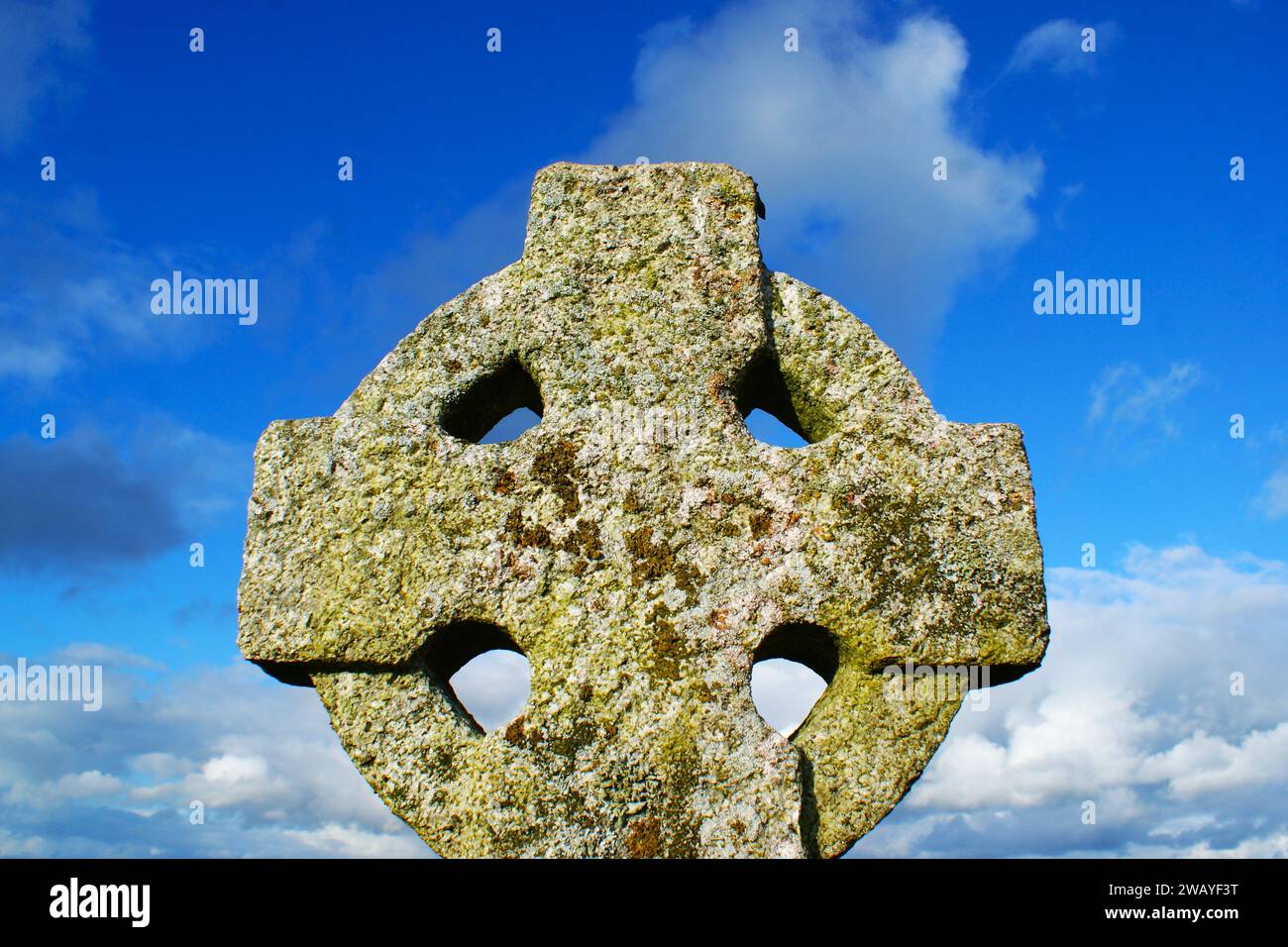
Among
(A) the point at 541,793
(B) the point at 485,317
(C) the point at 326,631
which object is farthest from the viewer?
(B) the point at 485,317

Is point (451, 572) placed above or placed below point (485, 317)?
below

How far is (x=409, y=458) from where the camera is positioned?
462cm

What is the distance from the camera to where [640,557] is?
14.3 feet

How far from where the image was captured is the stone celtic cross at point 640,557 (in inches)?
161

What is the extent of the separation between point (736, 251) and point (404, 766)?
2.73m

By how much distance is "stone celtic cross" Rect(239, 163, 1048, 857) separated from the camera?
4.10 meters

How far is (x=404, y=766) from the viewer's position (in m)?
4.17

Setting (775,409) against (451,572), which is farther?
(775,409)
